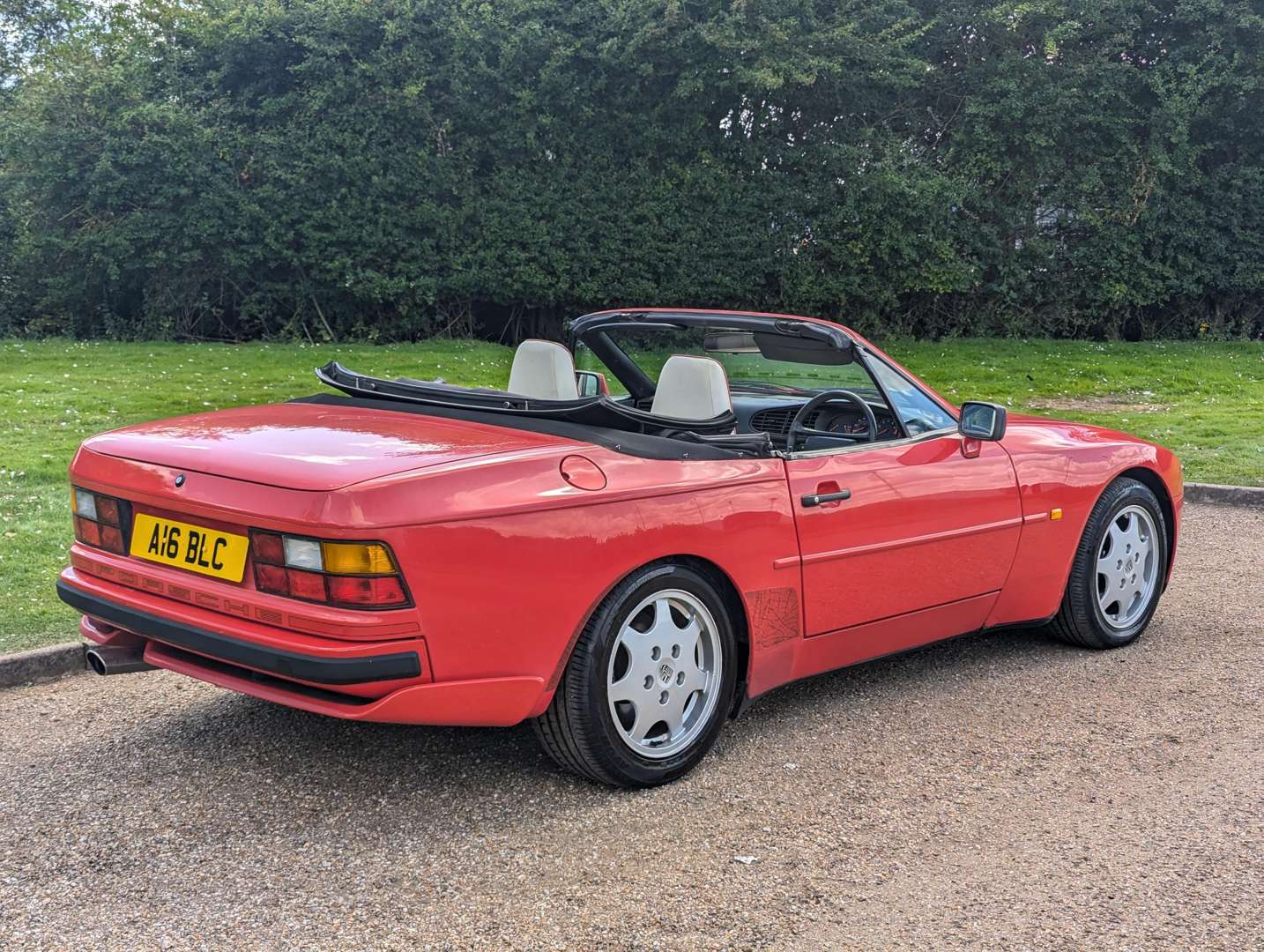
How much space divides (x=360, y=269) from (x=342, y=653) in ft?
51.5

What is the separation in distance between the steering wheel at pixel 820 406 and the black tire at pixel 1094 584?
1199mm

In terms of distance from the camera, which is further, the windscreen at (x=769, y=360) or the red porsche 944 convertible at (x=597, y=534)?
the windscreen at (x=769, y=360)

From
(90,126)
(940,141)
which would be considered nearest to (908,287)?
(940,141)

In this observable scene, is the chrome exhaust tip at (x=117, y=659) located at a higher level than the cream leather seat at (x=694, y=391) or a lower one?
lower

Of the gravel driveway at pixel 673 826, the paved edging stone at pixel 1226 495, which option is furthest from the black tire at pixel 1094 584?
the paved edging stone at pixel 1226 495

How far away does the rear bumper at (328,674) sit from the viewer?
3.20m

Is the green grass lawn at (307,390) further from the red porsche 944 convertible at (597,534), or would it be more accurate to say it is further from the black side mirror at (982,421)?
the black side mirror at (982,421)

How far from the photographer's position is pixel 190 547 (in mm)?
3529

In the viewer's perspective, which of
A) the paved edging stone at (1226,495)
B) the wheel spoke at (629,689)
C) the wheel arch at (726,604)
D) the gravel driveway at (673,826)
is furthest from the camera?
the paved edging stone at (1226,495)

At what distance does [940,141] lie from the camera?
18.9 m

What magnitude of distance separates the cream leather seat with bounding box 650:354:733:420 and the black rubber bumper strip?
1389 millimetres

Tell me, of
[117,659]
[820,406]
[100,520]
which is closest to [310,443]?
[100,520]

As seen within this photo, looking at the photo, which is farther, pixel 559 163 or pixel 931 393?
pixel 559 163

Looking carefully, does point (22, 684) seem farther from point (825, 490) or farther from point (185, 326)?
point (185, 326)
